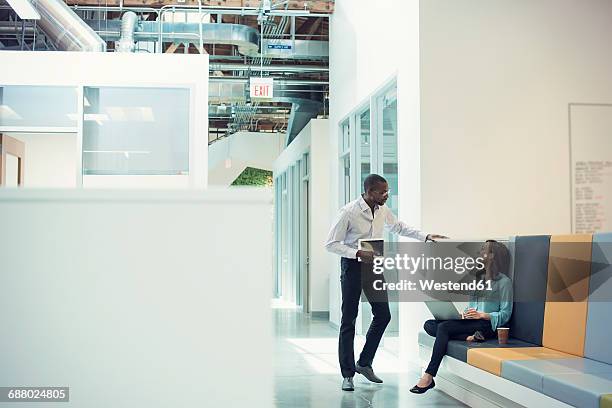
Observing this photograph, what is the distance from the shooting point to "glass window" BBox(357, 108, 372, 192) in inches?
336

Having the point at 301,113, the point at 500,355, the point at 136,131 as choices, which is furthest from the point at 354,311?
the point at 301,113

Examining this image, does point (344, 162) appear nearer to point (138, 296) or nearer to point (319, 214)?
point (319, 214)

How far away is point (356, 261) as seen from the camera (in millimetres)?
5645

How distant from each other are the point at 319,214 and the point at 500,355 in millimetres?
7988

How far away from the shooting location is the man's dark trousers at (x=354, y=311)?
5.66 meters

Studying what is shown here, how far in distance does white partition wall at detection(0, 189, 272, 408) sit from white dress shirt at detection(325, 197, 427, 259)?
454cm

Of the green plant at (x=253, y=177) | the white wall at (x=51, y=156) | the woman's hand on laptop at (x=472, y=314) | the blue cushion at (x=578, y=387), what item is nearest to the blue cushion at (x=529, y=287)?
the woman's hand on laptop at (x=472, y=314)

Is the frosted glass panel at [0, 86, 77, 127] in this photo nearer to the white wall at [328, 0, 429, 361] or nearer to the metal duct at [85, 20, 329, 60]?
the metal duct at [85, 20, 329, 60]

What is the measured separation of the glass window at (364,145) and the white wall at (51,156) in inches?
126

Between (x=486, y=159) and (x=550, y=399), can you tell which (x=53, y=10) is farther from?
(x=550, y=399)

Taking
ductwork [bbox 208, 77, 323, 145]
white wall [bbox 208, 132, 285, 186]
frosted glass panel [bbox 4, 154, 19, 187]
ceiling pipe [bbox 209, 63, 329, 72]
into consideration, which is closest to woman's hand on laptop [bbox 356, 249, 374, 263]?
frosted glass panel [bbox 4, 154, 19, 187]

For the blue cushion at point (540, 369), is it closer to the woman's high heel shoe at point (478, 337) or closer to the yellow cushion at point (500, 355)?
the yellow cushion at point (500, 355)

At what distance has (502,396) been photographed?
14.0 ft

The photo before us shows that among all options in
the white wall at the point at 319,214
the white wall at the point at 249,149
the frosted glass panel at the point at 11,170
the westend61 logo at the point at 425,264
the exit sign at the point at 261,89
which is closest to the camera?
the westend61 logo at the point at 425,264
